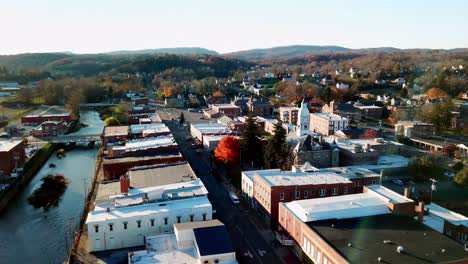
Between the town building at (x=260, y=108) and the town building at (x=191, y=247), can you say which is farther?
the town building at (x=260, y=108)

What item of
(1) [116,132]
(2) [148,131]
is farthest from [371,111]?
(1) [116,132]

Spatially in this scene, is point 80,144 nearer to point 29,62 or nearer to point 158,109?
point 158,109

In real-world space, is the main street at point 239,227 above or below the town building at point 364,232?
below

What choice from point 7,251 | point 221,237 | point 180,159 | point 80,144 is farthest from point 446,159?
point 80,144

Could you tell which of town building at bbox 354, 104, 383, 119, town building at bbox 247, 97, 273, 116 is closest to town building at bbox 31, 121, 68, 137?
town building at bbox 247, 97, 273, 116

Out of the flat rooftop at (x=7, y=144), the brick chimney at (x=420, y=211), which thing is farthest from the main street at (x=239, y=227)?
the flat rooftop at (x=7, y=144)

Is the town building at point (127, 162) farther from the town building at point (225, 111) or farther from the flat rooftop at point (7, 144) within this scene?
the town building at point (225, 111)
